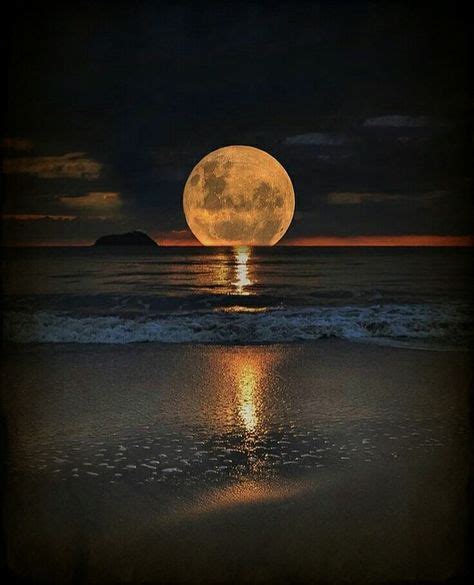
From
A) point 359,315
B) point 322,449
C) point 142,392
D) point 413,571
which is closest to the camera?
point 413,571

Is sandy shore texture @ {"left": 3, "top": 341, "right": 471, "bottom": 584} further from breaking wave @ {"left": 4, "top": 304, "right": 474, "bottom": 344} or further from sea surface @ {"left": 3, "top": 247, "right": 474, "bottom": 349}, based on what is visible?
breaking wave @ {"left": 4, "top": 304, "right": 474, "bottom": 344}

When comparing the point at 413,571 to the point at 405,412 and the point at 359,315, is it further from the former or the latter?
the point at 359,315

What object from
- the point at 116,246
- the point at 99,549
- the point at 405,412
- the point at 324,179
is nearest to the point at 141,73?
the point at 405,412

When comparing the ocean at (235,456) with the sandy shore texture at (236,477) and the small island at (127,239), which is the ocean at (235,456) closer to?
the sandy shore texture at (236,477)

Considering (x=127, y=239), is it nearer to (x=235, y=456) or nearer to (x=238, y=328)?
(x=238, y=328)

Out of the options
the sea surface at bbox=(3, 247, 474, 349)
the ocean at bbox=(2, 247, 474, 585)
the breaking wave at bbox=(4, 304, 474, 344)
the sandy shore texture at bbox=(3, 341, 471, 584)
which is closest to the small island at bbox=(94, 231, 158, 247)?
the sea surface at bbox=(3, 247, 474, 349)

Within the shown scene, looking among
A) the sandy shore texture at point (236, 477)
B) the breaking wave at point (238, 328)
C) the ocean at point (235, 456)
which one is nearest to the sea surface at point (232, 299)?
the breaking wave at point (238, 328)

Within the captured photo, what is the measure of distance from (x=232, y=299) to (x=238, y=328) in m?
4.30

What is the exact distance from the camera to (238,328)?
8.52m

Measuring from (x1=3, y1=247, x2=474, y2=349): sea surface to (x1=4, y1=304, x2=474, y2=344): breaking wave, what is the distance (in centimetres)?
2

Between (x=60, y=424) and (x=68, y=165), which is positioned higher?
(x=68, y=165)

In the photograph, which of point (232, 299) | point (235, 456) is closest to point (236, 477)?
point (235, 456)

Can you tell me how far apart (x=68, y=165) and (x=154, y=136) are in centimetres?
216

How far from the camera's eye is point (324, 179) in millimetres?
14219
